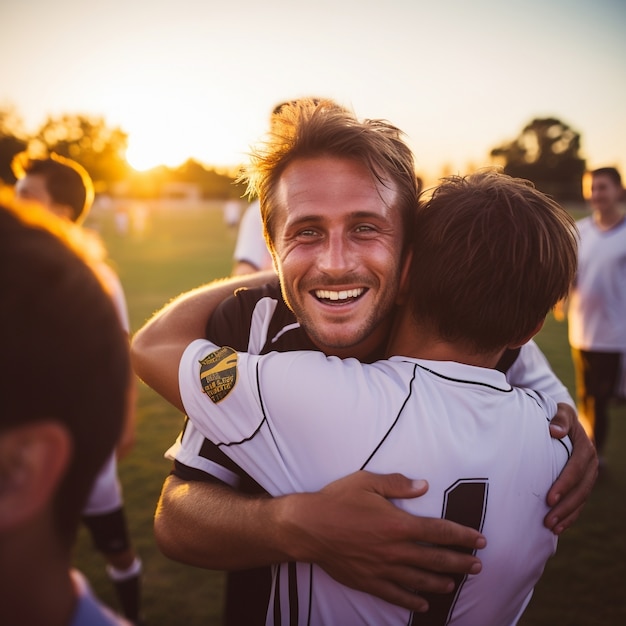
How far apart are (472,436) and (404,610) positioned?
495mm

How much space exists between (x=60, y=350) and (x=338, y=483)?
78 centimetres

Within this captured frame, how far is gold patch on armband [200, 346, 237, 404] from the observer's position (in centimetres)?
139

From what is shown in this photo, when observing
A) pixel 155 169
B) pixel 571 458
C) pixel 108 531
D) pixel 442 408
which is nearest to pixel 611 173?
pixel 571 458

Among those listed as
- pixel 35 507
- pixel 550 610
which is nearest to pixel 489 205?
pixel 35 507

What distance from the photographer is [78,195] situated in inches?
153

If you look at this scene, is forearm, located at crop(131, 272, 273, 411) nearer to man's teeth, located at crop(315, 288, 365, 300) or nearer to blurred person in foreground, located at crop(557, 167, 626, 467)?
man's teeth, located at crop(315, 288, 365, 300)

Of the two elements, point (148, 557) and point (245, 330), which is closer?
point (245, 330)

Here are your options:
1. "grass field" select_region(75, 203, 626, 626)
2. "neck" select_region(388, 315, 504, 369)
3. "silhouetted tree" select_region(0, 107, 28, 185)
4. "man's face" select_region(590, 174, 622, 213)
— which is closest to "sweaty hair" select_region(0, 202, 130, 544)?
"neck" select_region(388, 315, 504, 369)

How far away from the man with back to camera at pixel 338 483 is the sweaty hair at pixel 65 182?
246cm

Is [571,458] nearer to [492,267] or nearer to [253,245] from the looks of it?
[492,267]

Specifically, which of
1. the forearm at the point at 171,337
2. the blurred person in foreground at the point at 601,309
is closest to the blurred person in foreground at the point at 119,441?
the forearm at the point at 171,337

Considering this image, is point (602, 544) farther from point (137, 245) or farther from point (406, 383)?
point (137, 245)

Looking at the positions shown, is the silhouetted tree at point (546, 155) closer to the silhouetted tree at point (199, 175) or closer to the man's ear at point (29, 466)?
the silhouetted tree at point (199, 175)

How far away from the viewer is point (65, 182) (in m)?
3.80
